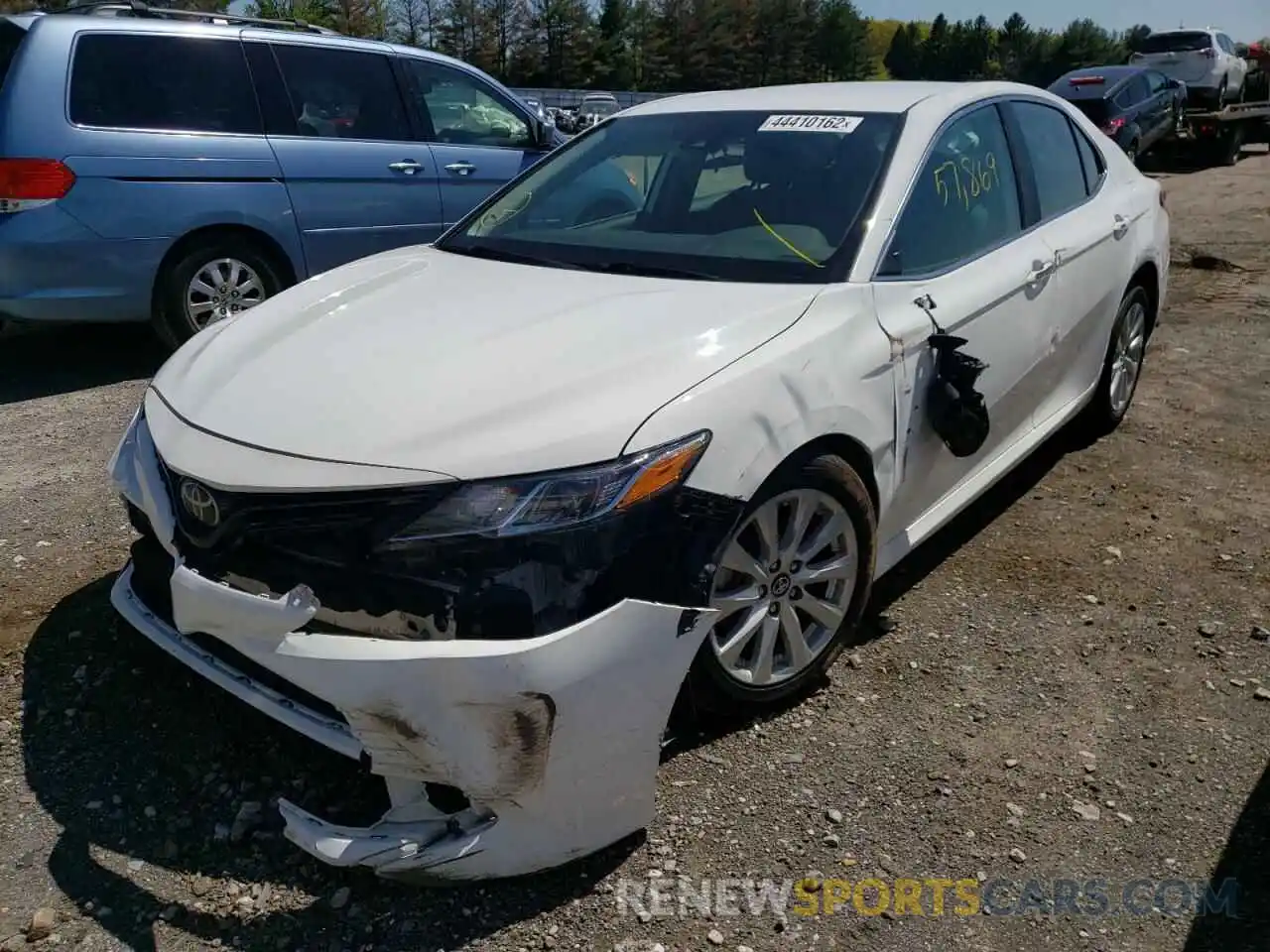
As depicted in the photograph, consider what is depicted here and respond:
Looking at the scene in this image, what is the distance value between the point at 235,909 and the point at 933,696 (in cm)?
192

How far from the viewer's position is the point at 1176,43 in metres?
22.2

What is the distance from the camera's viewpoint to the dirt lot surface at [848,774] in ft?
7.45

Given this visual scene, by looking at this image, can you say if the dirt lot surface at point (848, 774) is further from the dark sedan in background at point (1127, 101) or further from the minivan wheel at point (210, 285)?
the dark sedan in background at point (1127, 101)

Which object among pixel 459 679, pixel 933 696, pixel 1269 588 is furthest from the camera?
pixel 1269 588

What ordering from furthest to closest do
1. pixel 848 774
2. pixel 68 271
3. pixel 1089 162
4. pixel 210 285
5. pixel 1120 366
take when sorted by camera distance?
pixel 210 285
pixel 68 271
pixel 1120 366
pixel 1089 162
pixel 848 774

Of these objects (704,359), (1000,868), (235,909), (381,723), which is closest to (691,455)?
(704,359)

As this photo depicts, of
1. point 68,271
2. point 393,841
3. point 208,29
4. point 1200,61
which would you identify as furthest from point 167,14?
point 1200,61

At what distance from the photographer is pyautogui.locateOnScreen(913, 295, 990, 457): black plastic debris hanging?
3105 mm

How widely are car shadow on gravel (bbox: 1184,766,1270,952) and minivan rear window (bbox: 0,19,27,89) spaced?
6.20 meters

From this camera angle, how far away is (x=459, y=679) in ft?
6.77

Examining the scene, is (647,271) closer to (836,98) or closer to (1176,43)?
(836,98)

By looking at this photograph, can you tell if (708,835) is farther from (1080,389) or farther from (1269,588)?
(1080,389)

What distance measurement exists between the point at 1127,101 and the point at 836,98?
1418 centimetres

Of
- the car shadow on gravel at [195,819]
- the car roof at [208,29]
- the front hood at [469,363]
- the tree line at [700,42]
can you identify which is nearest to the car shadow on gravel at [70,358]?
the car roof at [208,29]
